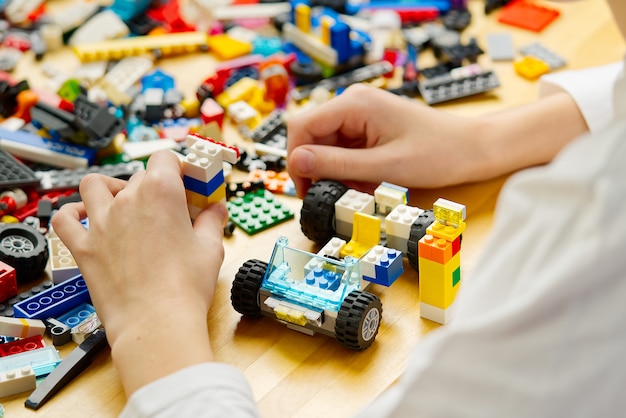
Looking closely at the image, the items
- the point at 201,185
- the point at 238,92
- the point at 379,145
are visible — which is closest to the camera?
the point at 201,185

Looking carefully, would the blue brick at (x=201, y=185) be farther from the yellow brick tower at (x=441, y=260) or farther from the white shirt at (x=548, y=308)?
the white shirt at (x=548, y=308)

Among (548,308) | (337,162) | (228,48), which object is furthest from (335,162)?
(548,308)

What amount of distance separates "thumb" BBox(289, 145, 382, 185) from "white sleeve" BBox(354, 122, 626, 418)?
19.7 inches

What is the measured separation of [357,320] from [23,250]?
15.8 inches

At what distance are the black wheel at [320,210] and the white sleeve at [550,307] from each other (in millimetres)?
449

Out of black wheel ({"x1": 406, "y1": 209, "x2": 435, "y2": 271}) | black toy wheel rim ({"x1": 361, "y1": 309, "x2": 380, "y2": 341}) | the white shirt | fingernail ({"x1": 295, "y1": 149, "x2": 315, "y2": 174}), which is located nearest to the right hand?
fingernail ({"x1": 295, "y1": 149, "x2": 315, "y2": 174})

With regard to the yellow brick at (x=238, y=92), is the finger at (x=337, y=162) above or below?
above

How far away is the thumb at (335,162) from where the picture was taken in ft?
3.24

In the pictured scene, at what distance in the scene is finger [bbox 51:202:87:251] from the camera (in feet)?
2.79

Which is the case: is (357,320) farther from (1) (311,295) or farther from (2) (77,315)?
(2) (77,315)

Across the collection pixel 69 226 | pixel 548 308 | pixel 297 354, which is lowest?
pixel 297 354

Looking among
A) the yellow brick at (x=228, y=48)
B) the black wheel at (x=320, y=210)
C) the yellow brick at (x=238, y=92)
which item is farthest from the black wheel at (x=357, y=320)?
the yellow brick at (x=228, y=48)

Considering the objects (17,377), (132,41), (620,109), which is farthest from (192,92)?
(620,109)

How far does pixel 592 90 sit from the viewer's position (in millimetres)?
1070
